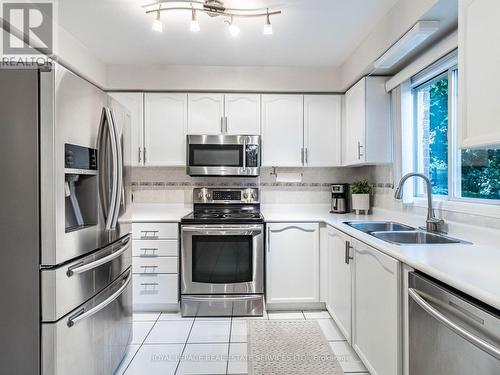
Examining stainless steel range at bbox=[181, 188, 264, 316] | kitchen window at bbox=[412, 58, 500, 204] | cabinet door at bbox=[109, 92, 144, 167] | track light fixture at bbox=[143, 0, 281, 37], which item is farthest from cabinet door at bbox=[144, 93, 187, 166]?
kitchen window at bbox=[412, 58, 500, 204]

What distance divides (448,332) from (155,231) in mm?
2302

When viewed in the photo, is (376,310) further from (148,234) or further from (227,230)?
A: (148,234)

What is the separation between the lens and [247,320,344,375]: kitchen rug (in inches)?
78.3

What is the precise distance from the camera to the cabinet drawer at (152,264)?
279 centimetres

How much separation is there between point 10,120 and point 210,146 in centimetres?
185

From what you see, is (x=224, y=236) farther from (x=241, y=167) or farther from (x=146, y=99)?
(x=146, y=99)

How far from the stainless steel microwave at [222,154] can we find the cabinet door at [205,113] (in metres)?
0.17

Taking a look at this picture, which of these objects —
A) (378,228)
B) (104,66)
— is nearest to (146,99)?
(104,66)

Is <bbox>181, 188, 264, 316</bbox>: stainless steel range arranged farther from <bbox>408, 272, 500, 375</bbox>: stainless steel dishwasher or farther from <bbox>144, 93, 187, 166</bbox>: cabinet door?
<bbox>408, 272, 500, 375</bbox>: stainless steel dishwasher

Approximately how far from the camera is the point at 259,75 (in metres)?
3.13

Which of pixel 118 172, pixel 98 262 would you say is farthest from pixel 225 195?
pixel 98 262

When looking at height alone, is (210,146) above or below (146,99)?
below

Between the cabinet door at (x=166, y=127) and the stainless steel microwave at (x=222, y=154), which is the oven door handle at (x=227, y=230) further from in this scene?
the cabinet door at (x=166, y=127)

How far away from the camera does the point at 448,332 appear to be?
3.66 ft
